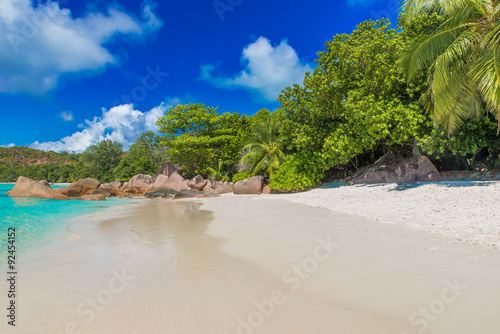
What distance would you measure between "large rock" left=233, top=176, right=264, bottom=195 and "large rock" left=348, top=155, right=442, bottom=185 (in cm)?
694

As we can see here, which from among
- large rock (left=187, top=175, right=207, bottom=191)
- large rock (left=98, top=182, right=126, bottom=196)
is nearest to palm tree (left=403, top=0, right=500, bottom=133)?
large rock (left=187, top=175, right=207, bottom=191)

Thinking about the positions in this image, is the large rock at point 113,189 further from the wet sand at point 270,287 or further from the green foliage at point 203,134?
the wet sand at point 270,287

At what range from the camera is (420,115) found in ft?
31.3

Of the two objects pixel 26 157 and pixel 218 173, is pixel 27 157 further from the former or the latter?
pixel 218 173

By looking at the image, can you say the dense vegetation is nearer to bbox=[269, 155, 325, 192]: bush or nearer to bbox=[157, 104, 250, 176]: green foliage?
bbox=[269, 155, 325, 192]: bush

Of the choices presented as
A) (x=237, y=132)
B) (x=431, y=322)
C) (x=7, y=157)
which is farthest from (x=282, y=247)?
(x=7, y=157)

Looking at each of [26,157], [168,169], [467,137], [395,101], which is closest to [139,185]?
[168,169]

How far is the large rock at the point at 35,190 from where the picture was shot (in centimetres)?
1925

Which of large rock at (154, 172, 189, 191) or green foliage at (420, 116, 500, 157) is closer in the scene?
green foliage at (420, 116, 500, 157)

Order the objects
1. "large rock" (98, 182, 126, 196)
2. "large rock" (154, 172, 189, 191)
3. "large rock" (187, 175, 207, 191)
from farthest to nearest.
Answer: "large rock" (98, 182, 126, 196)
"large rock" (154, 172, 189, 191)
"large rock" (187, 175, 207, 191)

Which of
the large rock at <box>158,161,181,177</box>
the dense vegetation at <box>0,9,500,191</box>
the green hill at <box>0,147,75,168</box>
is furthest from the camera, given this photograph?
the green hill at <box>0,147,75,168</box>

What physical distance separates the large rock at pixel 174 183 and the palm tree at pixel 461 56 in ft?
69.6

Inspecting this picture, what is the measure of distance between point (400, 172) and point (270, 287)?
12.1 metres

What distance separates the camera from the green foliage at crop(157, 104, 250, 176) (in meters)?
25.9
